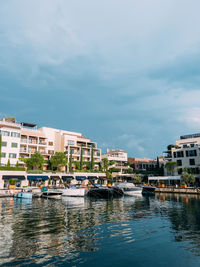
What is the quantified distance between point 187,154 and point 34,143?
55.4 m

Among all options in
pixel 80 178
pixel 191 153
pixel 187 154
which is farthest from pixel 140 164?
pixel 80 178

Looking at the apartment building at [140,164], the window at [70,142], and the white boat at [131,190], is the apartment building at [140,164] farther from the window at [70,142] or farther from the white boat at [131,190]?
the white boat at [131,190]

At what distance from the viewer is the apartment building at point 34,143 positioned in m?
64.7

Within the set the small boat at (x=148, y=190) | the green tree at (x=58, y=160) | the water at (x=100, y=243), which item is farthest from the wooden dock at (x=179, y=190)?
the water at (x=100, y=243)

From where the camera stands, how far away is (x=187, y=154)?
7112cm

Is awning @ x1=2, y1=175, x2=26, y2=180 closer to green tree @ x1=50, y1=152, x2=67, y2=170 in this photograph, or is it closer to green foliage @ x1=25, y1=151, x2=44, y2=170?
green foliage @ x1=25, y1=151, x2=44, y2=170

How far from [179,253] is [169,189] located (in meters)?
47.9

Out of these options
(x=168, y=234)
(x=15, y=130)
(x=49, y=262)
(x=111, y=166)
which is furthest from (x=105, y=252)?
(x=111, y=166)

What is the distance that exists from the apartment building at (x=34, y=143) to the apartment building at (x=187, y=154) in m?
32.3

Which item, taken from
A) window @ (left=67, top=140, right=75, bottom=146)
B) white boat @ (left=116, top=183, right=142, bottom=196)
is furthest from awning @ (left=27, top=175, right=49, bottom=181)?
white boat @ (left=116, top=183, right=142, bottom=196)

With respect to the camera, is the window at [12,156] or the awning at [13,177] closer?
the awning at [13,177]

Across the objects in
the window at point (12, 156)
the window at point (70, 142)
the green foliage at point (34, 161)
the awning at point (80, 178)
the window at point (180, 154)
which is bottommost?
the awning at point (80, 178)

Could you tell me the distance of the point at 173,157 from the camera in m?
75.0

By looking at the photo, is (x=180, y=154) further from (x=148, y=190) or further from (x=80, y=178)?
(x=80, y=178)
